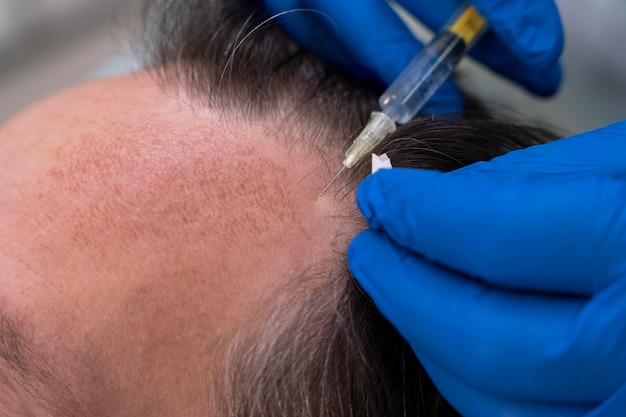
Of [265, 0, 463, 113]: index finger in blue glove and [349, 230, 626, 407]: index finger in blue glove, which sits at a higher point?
[265, 0, 463, 113]: index finger in blue glove

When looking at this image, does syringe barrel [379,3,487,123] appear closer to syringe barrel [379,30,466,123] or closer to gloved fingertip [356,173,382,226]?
syringe barrel [379,30,466,123]

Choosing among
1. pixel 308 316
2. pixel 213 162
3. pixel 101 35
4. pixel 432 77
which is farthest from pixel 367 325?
pixel 101 35

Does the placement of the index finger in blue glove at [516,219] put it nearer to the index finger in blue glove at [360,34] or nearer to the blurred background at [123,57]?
the index finger in blue glove at [360,34]

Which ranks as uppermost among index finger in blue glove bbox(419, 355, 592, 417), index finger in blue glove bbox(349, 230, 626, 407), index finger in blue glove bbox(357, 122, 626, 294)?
index finger in blue glove bbox(357, 122, 626, 294)

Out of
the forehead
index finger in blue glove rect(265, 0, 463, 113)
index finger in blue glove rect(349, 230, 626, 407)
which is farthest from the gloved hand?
index finger in blue glove rect(349, 230, 626, 407)

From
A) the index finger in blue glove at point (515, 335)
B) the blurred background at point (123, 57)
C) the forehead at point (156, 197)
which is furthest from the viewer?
the blurred background at point (123, 57)

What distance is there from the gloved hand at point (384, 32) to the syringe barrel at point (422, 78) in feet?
0.19

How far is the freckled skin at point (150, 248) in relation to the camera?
29.6 inches

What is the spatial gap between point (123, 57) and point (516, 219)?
1229 millimetres

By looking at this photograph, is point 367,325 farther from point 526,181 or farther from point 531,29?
point 531,29

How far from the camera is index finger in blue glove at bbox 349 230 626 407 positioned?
→ 662mm

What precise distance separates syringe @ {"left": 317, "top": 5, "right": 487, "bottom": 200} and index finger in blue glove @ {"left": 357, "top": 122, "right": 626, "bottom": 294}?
0.09m

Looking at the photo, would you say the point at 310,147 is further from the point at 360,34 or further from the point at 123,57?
the point at 123,57

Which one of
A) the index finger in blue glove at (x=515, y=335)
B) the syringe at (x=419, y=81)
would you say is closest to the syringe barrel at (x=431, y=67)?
the syringe at (x=419, y=81)
